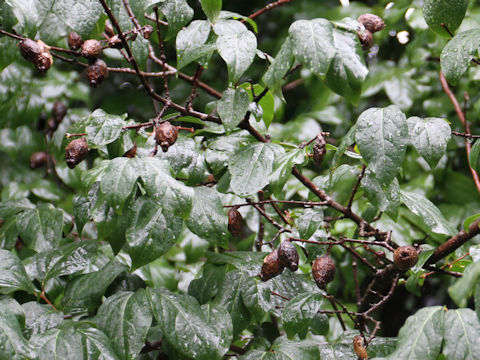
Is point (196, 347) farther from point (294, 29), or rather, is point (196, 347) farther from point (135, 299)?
point (294, 29)

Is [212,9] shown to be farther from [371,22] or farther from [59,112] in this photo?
[59,112]

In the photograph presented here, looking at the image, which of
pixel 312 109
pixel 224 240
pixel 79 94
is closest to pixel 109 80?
pixel 79 94

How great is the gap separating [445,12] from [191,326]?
634mm

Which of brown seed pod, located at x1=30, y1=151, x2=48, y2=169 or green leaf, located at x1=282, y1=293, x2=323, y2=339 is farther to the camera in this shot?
brown seed pod, located at x1=30, y1=151, x2=48, y2=169

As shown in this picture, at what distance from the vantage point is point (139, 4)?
2.90ft

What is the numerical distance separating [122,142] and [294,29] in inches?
13.9

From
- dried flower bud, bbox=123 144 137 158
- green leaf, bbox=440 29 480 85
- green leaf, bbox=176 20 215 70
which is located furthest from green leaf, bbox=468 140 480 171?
dried flower bud, bbox=123 144 137 158

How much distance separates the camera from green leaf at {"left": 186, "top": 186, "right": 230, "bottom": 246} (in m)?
0.87

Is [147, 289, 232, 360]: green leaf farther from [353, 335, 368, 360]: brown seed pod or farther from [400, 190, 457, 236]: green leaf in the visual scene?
[400, 190, 457, 236]: green leaf

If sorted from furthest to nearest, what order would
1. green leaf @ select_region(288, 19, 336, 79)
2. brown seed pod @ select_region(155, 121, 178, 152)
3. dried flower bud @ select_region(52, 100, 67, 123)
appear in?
dried flower bud @ select_region(52, 100, 67, 123)
brown seed pod @ select_region(155, 121, 178, 152)
green leaf @ select_region(288, 19, 336, 79)

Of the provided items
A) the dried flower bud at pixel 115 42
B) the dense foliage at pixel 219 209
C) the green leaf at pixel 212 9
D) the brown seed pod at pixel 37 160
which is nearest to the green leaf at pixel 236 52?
the dense foliage at pixel 219 209

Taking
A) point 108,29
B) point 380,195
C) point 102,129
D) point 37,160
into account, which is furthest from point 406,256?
point 37,160

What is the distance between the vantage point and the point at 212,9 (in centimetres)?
92

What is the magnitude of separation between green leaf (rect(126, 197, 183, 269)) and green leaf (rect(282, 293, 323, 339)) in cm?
24
